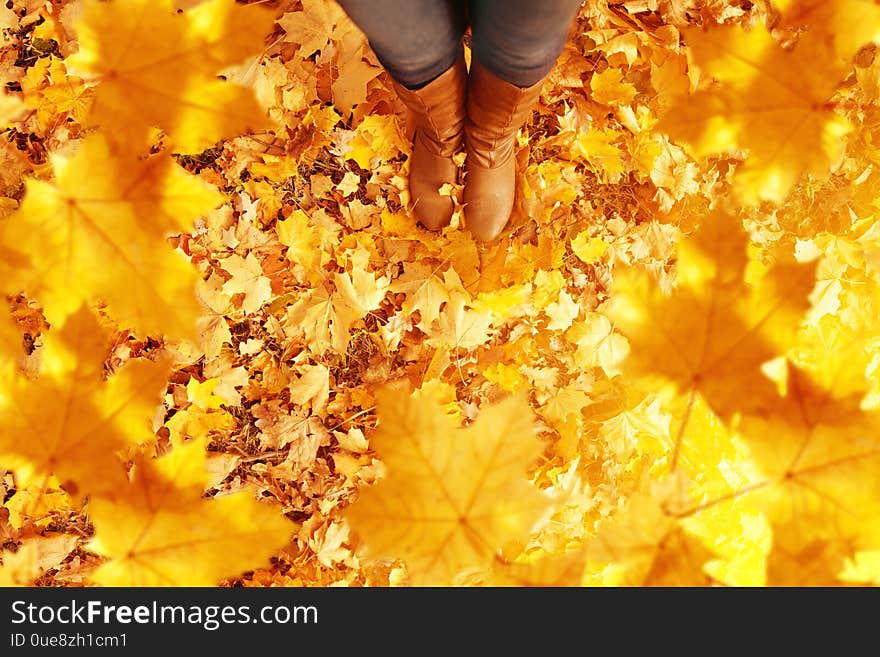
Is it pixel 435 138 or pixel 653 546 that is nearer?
pixel 653 546

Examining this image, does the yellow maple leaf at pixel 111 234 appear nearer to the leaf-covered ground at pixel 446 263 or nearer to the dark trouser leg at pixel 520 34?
the leaf-covered ground at pixel 446 263

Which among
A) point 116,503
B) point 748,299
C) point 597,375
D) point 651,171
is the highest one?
point 651,171

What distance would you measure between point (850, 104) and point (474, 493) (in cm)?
143

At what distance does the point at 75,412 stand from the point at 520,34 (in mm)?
803

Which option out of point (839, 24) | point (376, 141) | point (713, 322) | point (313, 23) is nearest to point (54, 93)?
point (313, 23)

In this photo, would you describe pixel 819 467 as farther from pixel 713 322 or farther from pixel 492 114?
pixel 492 114

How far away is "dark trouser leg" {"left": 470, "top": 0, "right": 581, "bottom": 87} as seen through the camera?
757 mm

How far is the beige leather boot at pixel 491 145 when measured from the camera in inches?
39.6

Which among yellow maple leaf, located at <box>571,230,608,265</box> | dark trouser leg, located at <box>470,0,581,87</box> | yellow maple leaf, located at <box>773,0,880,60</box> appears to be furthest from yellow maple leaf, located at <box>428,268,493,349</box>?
yellow maple leaf, located at <box>773,0,880,60</box>

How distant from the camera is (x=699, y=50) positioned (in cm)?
95

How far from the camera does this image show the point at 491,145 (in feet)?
3.90
